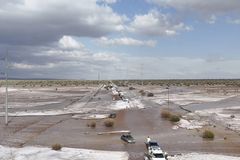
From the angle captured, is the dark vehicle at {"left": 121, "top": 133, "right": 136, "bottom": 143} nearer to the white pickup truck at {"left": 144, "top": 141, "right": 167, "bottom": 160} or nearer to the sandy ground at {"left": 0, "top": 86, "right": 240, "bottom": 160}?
the sandy ground at {"left": 0, "top": 86, "right": 240, "bottom": 160}

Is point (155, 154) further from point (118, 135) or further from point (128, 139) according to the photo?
point (118, 135)

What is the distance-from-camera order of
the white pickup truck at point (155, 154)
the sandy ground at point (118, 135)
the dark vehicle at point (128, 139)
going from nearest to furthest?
the white pickup truck at point (155, 154) → the sandy ground at point (118, 135) → the dark vehicle at point (128, 139)

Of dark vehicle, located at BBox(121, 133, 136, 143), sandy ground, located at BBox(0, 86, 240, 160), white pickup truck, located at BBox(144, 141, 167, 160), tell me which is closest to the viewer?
white pickup truck, located at BBox(144, 141, 167, 160)

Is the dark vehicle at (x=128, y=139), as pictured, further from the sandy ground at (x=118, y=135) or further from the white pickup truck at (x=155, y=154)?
the white pickup truck at (x=155, y=154)

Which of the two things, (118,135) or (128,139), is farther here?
(118,135)

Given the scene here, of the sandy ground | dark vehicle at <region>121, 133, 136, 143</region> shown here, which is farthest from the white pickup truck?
dark vehicle at <region>121, 133, 136, 143</region>

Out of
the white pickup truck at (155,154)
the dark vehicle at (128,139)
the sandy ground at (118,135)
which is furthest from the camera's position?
the dark vehicle at (128,139)

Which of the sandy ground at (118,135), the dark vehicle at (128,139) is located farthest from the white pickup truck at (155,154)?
the dark vehicle at (128,139)

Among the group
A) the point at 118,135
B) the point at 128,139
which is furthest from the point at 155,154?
the point at 118,135

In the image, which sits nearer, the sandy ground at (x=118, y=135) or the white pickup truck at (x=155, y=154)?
the white pickup truck at (x=155, y=154)

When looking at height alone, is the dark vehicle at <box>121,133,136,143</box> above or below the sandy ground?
above

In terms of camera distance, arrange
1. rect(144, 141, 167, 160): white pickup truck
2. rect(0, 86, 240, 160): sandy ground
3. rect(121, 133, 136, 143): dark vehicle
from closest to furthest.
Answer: rect(144, 141, 167, 160): white pickup truck → rect(0, 86, 240, 160): sandy ground → rect(121, 133, 136, 143): dark vehicle
